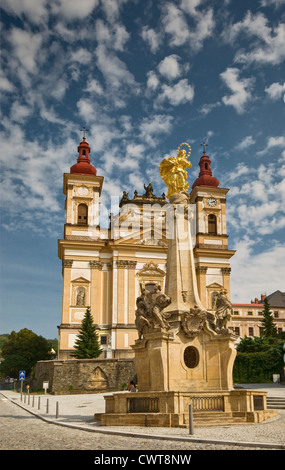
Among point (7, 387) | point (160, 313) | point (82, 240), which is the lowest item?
point (7, 387)

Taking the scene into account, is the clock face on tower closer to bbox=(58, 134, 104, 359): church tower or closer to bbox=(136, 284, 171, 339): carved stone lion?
bbox=(58, 134, 104, 359): church tower

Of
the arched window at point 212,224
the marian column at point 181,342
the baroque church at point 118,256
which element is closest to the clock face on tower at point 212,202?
the baroque church at point 118,256

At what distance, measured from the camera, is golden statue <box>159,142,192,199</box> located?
19.5 meters

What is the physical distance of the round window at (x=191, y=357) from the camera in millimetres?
16062

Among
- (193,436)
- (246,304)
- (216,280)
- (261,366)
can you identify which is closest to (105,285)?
(216,280)

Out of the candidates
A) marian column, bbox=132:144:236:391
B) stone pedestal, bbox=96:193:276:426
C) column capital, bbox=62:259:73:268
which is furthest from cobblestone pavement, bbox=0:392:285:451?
column capital, bbox=62:259:73:268

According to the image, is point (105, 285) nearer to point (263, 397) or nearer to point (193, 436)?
point (263, 397)

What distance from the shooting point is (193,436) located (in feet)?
36.2

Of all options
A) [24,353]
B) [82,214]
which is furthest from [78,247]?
[24,353]

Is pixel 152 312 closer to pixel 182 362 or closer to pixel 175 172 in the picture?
pixel 182 362

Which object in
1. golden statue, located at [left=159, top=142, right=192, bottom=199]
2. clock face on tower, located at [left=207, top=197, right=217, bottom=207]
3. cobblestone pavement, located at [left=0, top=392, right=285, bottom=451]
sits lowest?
cobblestone pavement, located at [left=0, top=392, right=285, bottom=451]

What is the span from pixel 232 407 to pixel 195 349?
8.03 ft

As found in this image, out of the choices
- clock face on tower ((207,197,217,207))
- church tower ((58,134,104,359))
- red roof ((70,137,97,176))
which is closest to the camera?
church tower ((58,134,104,359))

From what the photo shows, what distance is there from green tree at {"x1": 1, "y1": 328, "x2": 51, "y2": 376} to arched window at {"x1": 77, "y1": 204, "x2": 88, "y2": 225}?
17.3m
